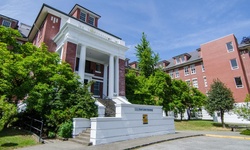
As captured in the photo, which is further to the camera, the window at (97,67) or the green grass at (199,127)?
A: the window at (97,67)

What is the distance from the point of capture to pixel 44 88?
10203 mm

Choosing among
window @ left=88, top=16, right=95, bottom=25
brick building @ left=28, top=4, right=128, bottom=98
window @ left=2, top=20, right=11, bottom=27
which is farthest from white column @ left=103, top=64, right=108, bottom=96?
window @ left=2, top=20, right=11, bottom=27

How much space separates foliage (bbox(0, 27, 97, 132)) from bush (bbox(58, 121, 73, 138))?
58 centimetres

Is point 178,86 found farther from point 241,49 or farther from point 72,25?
point 72,25

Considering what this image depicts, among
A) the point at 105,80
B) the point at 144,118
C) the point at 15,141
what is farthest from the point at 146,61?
the point at 15,141

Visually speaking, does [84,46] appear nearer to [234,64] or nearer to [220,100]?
[220,100]

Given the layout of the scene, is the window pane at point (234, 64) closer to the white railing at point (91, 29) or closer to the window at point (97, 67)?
the white railing at point (91, 29)

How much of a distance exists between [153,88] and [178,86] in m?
5.41

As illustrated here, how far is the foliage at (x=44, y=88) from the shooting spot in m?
9.89

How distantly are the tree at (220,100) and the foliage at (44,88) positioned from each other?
1635cm

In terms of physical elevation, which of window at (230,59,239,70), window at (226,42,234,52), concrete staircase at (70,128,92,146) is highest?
window at (226,42,234,52)

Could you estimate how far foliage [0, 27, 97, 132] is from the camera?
9891 mm

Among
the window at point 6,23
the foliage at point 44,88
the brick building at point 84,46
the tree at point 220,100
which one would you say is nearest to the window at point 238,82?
the tree at point 220,100

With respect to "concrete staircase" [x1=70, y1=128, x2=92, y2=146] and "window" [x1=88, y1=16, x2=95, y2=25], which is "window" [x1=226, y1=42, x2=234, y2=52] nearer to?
"window" [x1=88, y1=16, x2=95, y2=25]
